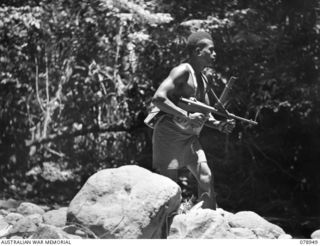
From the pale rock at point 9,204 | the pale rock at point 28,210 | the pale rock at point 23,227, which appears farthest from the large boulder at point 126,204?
the pale rock at point 9,204

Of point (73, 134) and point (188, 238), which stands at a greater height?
point (188, 238)

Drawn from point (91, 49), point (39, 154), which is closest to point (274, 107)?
point (91, 49)

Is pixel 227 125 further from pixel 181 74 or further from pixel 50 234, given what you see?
pixel 50 234

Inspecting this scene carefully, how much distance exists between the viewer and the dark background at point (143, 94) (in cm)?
912

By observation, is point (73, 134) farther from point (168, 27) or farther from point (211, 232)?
point (211, 232)

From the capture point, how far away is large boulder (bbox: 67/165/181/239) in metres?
5.25

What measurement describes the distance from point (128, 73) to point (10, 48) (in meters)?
1.79

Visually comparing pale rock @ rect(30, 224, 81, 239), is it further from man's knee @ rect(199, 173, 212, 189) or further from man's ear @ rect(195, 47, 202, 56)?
man's ear @ rect(195, 47, 202, 56)

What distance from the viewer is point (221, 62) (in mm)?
9336

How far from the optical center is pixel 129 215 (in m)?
5.26

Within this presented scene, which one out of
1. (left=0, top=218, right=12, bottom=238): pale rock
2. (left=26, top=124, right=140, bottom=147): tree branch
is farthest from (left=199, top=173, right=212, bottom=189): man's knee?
(left=26, top=124, right=140, bottom=147): tree branch

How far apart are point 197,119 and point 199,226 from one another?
90 cm

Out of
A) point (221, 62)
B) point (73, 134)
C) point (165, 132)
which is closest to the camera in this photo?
point (165, 132)

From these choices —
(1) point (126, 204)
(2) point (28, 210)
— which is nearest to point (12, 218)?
(2) point (28, 210)
